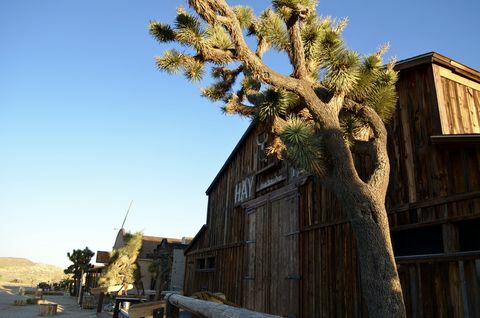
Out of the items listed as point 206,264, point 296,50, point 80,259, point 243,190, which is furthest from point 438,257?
point 80,259

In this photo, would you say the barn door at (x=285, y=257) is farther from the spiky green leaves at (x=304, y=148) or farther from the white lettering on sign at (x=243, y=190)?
the spiky green leaves at (x=304, y=148)

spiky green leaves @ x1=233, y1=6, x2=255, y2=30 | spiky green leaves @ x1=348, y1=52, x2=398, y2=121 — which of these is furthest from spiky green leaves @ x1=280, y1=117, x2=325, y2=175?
spiky green leaves @ x1=233, y1=6, x2=255, y2=30

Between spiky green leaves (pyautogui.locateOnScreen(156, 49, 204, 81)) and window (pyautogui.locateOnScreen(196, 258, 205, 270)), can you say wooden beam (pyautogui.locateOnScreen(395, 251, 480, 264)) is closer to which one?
spiky green leaves (pyautogui.locateOnScreen(156, 49, 204, 81))

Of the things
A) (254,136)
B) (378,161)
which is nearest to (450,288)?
(378,161)

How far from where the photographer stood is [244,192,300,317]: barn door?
34.0 feet

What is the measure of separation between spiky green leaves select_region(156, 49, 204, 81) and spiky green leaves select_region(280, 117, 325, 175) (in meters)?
2.54

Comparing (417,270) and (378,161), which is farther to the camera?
(417,270)

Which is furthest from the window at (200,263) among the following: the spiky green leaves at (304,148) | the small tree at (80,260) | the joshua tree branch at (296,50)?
the small tree at (80,260)

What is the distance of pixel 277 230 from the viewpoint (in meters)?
11.6

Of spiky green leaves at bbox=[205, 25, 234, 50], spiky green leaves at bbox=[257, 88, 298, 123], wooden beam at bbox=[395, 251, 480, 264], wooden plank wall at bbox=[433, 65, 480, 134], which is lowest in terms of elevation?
wooden beam at bbox=[395, 251, 480, 264]

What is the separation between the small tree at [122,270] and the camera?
77.3 ft

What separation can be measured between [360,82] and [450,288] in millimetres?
3633

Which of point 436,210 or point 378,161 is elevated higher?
point 378,161

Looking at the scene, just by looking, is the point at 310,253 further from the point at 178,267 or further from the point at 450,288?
the point at 178,267
